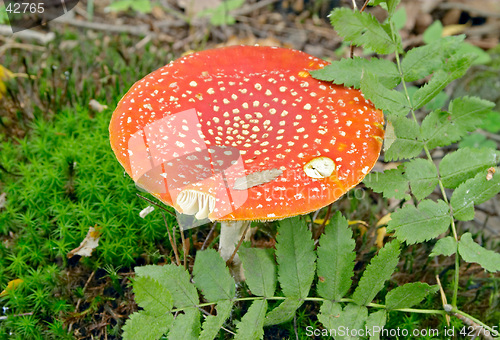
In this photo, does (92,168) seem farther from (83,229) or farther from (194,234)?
(194,234)

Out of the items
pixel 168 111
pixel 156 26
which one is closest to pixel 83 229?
pixel 168 111

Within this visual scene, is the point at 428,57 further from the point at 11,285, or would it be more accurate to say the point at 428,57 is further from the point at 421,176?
the point at 11,285

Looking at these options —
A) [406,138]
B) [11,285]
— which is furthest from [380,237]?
[11,285]

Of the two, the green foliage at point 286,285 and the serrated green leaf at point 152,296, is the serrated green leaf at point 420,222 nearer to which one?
the green foliage at point 286,285

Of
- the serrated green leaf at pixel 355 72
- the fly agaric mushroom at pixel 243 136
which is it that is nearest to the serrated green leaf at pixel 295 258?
the fly agaric mushroom at pixel 243 136

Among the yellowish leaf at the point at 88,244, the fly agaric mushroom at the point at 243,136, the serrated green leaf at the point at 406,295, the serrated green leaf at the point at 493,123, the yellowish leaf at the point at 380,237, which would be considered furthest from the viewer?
the serrated green leaf at the point at 493,123

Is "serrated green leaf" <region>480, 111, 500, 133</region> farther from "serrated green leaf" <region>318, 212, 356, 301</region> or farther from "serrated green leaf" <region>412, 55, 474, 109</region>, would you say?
"serrated green leaf" <region>318, 212, 356, 301</region>

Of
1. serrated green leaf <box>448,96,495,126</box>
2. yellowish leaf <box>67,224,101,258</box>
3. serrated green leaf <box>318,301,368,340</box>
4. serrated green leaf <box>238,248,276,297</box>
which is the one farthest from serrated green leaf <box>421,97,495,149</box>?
yellowish leaf <box>67,224,101,258</box>
